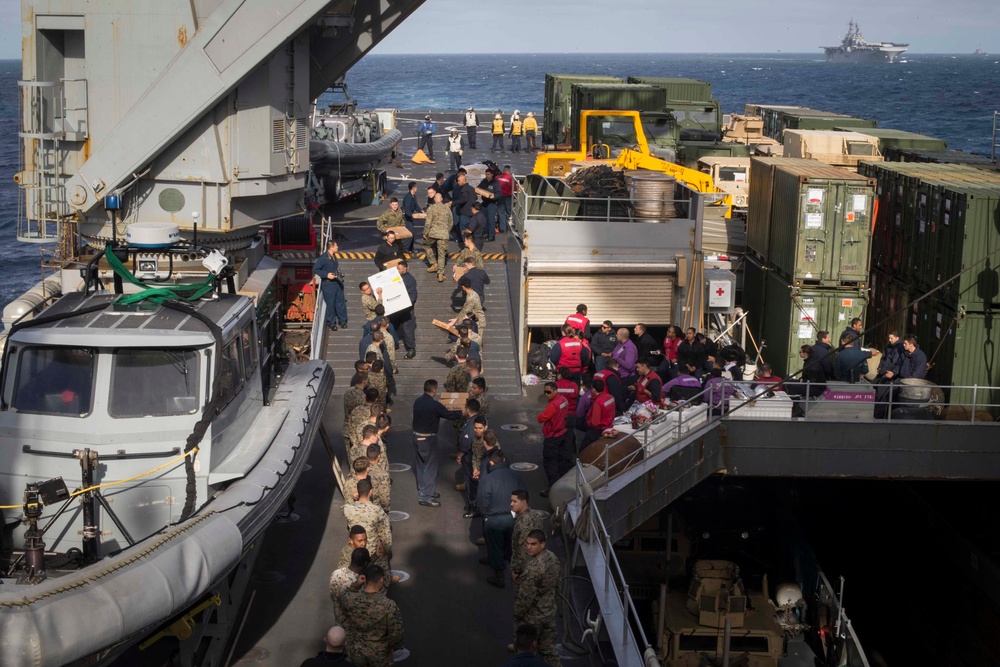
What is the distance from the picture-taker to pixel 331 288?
64.2 feet

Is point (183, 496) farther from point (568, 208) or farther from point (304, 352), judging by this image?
point (568, 208)

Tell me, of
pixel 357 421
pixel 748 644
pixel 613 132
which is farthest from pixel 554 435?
pixel 613 132

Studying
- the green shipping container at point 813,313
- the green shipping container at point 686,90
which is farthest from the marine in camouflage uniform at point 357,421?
the green shipping container at point 686,90

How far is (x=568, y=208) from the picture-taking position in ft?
67.9

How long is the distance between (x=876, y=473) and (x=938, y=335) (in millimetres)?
2917

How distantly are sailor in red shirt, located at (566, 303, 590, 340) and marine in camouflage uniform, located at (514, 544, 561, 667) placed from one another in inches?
318

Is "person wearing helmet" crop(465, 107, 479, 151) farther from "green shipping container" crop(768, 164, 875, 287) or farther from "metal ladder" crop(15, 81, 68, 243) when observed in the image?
"metal ladder" crop(15, 81, 68, 243)

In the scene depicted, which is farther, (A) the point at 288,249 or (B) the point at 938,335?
(A) the point at 288,249

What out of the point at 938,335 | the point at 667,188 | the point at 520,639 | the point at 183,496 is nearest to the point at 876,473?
the point at 938,335

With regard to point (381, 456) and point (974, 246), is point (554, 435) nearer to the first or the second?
point (381, 456)

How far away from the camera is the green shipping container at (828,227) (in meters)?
18.5

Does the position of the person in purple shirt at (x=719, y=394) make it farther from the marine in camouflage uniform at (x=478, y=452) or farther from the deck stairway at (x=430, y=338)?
the deck stairway at (x=430, y=338)

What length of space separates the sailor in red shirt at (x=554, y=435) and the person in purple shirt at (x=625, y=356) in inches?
90.0

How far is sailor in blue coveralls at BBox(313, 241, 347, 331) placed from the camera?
19219 mm
